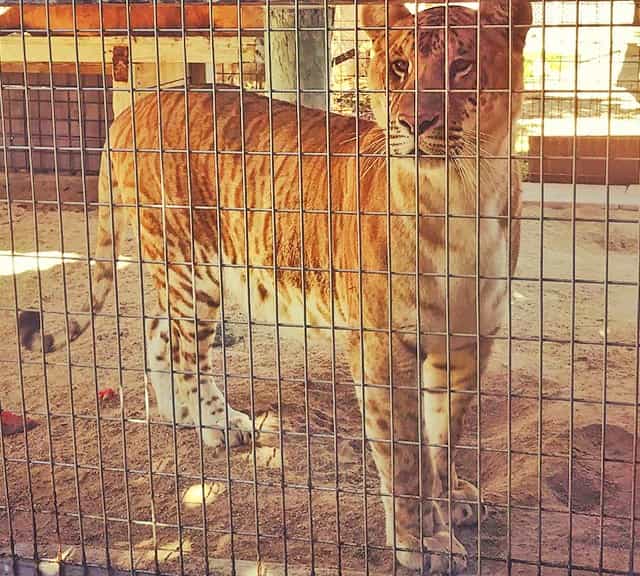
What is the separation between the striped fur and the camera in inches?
125

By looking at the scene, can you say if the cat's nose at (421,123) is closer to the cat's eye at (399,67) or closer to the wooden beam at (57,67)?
the cat's eye at (399,67)

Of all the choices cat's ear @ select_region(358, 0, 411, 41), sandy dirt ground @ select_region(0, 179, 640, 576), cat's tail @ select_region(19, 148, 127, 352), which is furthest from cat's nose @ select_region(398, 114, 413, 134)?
cat's tail @ select_region(19, 148, 127, 352)

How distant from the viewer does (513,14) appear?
2.95 m

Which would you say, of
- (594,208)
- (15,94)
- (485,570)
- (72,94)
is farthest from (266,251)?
(15,94)

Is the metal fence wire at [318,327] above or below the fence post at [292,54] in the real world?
below

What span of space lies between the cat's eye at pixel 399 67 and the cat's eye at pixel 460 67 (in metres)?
0.17

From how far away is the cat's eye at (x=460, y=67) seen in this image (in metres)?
3.32

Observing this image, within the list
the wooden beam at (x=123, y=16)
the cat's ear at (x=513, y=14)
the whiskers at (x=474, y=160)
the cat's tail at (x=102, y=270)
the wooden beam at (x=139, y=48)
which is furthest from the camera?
the wooden beam at (x=139, y=48)

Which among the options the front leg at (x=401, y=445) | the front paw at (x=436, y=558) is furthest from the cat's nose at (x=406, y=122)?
the front paw at (x=436, y=558)

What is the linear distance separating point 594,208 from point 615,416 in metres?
3.71

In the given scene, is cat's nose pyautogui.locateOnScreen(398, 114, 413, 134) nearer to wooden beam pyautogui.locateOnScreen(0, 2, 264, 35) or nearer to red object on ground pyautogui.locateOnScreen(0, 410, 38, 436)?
wooden beam pyautogui.locateOnScreen(0, 2, 264, 35)

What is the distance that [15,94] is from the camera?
32.1 ft

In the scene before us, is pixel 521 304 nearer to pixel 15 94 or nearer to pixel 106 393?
pixel 106 393

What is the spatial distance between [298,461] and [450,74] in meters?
1.99
